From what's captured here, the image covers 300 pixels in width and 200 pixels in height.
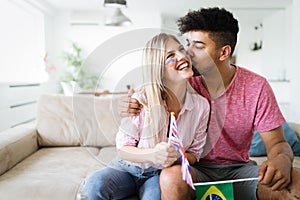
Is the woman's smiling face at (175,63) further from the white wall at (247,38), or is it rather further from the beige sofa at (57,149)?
the white wall at (247,38)

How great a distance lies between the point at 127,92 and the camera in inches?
41.2

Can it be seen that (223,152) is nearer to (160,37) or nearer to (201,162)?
(201,162)

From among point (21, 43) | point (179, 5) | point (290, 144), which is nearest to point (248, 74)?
point (290, 144)

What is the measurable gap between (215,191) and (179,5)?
426cm

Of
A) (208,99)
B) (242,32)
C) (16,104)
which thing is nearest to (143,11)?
(242,32)

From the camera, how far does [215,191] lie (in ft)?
3.32

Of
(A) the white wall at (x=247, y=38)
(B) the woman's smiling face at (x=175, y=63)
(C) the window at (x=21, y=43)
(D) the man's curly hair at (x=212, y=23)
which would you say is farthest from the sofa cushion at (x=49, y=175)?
(A) the white wall at (x=247, y=38)

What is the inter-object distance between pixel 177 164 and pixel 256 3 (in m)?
4.50

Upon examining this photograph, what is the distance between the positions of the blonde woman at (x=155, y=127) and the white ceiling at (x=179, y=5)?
149 inches

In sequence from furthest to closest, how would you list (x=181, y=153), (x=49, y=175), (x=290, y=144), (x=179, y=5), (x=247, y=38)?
(x=247, y=38)
(x=179, y=5)
(x=290, y=144)
(x=49, y=175)
(x=181, y=153)

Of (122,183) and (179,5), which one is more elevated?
(179,5)

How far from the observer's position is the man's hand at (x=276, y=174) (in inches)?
38.6

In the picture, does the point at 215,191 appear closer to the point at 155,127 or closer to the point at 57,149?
→ the point at 155,127

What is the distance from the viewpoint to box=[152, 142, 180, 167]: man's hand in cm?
92
